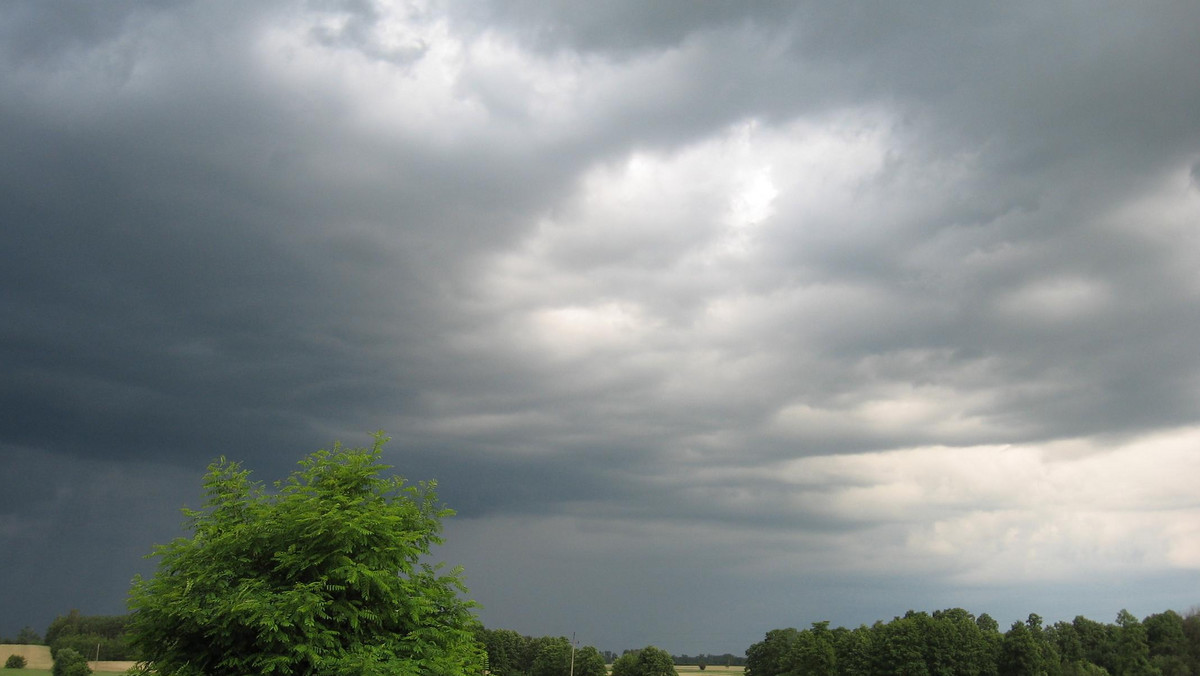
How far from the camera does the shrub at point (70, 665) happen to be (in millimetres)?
165000

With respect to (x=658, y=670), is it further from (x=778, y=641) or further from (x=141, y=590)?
(x=141, y=590)

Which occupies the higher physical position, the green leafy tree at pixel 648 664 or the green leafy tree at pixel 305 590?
the green leafy tree at pixel 305 590

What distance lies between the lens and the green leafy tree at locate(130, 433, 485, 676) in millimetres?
23828

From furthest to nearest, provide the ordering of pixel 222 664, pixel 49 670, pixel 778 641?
pixel 49 670 < pixel 778 641 < pixel 222 664

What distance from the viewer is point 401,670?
2397 centimetres

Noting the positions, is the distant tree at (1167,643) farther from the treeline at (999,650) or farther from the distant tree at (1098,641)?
the distant tree at (1098,641)

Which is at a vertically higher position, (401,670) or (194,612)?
(194,612)

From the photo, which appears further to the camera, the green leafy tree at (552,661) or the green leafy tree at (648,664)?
the green leafy tree at (552,661)

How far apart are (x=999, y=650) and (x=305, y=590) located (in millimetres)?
132216

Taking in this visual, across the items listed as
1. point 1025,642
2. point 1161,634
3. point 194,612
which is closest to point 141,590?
point 194,612

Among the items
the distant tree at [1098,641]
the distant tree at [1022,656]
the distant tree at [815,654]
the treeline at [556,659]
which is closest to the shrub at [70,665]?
the treeline at [556,659]

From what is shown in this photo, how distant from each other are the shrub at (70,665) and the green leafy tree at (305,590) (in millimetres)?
171462

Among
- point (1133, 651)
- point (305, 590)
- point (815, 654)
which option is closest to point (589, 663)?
point (815, 654)

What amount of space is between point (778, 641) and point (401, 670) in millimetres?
167891
